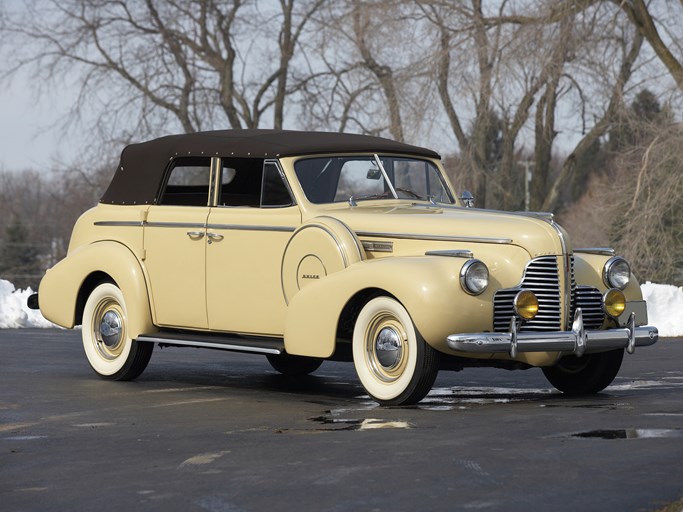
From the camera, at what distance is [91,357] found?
1166 cm

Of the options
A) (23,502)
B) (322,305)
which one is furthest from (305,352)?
(23,502)

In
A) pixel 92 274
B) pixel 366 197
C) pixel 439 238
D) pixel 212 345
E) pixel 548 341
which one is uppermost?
pixel 366 197

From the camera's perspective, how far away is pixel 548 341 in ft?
29.8

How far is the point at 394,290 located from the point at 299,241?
119 centimetres

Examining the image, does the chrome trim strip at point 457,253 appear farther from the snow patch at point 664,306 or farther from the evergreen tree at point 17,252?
the evergreen tree at point 17,252

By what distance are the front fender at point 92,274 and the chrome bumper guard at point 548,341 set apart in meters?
3.36

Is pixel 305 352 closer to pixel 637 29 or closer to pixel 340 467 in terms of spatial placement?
pixel 340 467

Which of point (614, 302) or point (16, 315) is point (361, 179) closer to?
point (614, 302)

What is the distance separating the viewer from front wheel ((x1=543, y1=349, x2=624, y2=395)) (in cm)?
1015

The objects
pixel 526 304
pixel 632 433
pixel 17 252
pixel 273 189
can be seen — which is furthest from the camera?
pixel 17 252

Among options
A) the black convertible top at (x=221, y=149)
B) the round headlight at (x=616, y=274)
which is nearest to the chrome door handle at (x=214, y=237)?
the black convertible top at (x=221, y=149)

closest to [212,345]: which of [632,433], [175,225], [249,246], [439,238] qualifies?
[249,246]

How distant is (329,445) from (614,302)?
10.7 ft

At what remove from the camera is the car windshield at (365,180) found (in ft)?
34.8
